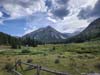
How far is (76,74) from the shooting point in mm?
26078

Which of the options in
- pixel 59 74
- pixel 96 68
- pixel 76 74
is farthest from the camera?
pixel 96 68

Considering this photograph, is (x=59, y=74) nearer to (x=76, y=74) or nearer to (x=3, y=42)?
(x=76, y=74)

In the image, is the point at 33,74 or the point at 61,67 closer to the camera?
the point at 33,74

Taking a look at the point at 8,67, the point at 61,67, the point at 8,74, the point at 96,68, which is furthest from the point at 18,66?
the point at 96,68

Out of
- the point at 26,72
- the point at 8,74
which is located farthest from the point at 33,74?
the point at 8,74

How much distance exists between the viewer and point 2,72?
98.1 feet

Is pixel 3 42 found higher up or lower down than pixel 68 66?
higher up

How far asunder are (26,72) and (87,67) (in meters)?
8.64

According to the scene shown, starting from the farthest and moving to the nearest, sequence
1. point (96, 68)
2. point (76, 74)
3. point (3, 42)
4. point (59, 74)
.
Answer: point (3, 42)
point (96, 68)
point (76, 74)
point (59, 74)

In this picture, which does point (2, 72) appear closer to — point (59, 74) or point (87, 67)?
point (87, 67)

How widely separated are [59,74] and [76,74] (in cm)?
813

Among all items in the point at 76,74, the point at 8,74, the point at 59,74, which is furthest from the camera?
the point at 8,74

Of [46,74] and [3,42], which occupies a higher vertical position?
[3,42]

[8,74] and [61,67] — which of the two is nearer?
[8,74]
